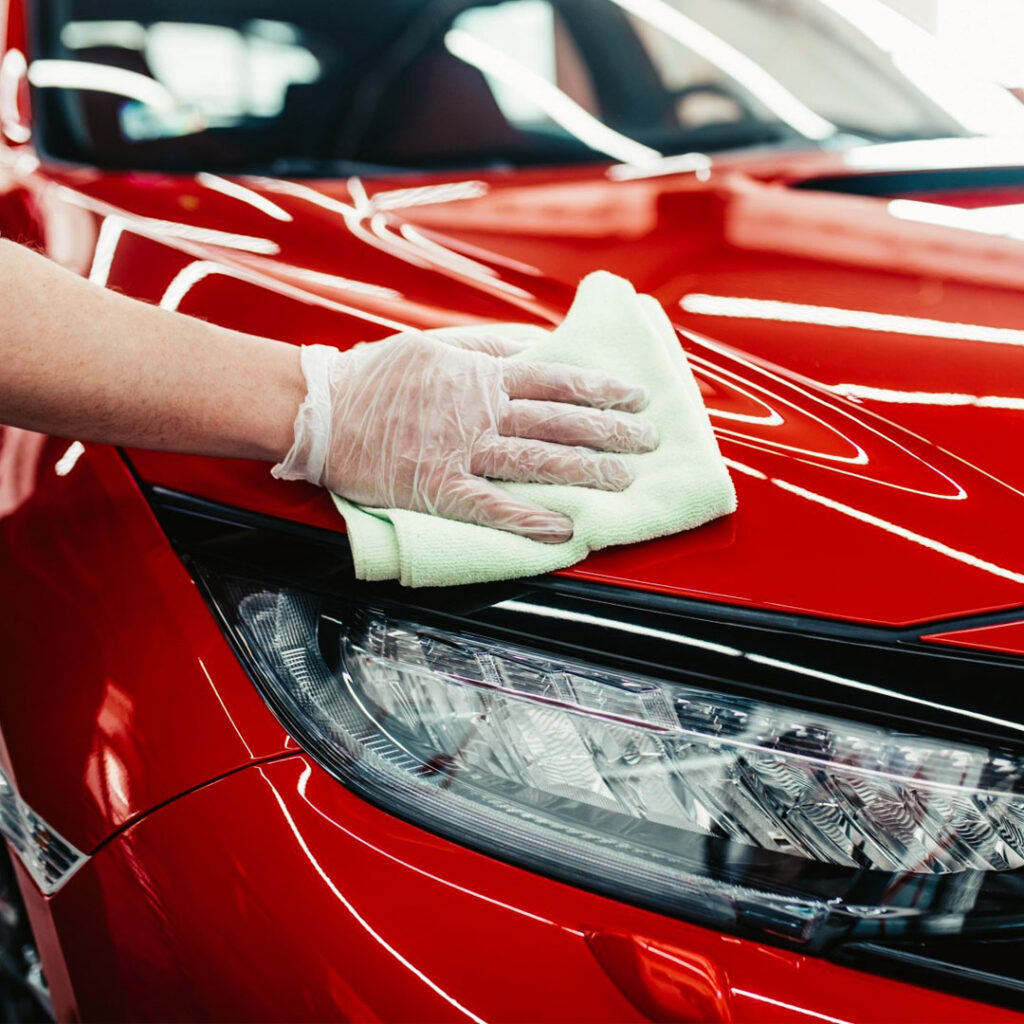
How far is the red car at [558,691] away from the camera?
727 millimetres

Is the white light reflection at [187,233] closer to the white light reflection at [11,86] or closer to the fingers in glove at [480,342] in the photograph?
the fingers in glove at [480,342]

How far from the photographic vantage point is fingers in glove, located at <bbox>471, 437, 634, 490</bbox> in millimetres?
881

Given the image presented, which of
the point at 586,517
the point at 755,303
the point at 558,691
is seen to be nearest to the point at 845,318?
the point at 755,303

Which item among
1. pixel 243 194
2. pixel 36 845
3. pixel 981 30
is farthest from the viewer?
pixel 981 30

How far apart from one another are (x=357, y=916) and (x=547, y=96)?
138 cm

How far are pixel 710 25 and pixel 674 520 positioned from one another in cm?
128

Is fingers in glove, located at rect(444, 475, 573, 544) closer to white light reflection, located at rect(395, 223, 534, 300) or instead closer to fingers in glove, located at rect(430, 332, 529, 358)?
fingers in glove, located at rect(430, 332, 529, 358)

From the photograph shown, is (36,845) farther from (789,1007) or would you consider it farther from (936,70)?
(936,70)

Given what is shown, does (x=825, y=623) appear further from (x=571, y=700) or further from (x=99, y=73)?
(x=99, y=73)

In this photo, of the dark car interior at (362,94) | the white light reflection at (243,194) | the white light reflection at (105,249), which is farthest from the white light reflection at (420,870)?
the dark car interior at (362,94)

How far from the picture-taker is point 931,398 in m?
0.87

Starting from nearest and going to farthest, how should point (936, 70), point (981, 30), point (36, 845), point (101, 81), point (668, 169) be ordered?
point (36, 845)
point (668, 169)
point (101, 81)
point (936, 70)
point (981, 30)

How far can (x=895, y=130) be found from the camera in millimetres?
1605

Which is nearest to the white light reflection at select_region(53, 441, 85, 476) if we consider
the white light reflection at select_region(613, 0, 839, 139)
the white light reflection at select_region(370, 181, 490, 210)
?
the white light reflection at select_region(370, 181, 490, 210)
